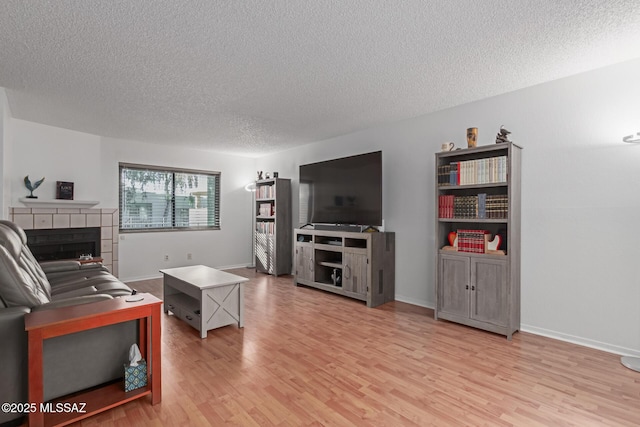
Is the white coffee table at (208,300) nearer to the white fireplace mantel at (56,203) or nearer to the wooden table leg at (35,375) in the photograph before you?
the wooden table leg at (35,375)

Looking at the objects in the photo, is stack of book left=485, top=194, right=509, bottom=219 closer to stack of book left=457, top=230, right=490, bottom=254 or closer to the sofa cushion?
stack of book left=457, top=230, right=490, bottom=254

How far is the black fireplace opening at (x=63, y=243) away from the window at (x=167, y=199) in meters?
0.52

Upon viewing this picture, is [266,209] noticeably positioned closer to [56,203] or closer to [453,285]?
[56,203]

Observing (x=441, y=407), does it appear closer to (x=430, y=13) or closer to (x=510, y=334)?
(x=510, y=334)

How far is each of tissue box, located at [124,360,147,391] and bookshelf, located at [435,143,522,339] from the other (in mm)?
2790

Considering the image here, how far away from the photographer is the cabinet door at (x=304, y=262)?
15.9 ft

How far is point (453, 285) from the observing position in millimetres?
3342

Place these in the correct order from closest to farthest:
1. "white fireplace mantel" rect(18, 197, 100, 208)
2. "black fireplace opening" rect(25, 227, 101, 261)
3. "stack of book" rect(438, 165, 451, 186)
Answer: "stack of book" rect(438, 165, 451, 186) < "white fireplace mantel" rect(18, 197, 100, 208) < "black fireplace opening" rect(25, 227, 101, 261)

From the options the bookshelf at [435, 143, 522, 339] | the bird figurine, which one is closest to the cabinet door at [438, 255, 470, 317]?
the bookshelf at [435, 143, 522, 339]

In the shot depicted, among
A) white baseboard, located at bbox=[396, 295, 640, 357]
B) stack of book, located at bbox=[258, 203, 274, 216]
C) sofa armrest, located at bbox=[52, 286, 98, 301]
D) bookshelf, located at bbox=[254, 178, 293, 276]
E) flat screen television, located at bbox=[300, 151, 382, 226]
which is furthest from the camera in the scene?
stack of book, located at bbox=[258, 203, 274, 216]

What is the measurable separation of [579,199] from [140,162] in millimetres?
6071

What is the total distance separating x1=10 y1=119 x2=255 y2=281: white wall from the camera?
4453 millimetres

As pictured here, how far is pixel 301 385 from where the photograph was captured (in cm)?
213

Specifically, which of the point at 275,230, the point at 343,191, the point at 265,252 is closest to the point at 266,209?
the point at 275,230
